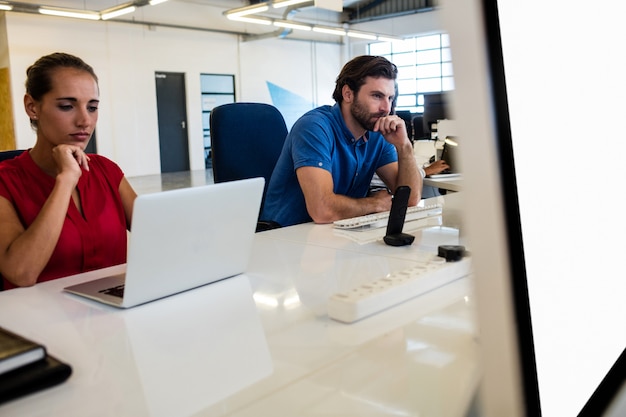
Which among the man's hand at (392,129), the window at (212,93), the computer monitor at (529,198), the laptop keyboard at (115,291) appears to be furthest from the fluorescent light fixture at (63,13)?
the computer monitor at (529,198)

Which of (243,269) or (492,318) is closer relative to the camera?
(492,318)

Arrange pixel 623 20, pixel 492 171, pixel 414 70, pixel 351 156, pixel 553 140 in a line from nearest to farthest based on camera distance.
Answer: pixel 492 171
pixel 553 140
pixel 623 20
pixel 351 156
pixel 414 70

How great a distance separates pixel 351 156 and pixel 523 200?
78.4 inches

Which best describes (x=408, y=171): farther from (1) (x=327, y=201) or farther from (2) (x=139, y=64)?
(2) (x=139, y=64)

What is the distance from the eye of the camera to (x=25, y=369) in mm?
703

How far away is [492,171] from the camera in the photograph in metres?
0.30

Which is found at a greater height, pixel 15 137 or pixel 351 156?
pixel 15 137

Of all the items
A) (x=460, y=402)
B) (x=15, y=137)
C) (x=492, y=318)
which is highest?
(x=15, y=137)

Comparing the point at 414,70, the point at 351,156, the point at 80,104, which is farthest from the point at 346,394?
the point at 414,70

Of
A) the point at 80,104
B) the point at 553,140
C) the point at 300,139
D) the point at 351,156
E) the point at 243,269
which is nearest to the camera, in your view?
the point at 553,140

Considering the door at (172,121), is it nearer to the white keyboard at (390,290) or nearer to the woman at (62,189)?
the woman at (62,189)

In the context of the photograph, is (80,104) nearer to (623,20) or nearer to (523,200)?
(623,20)

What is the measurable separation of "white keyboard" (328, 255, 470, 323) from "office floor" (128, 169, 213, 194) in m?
7.60

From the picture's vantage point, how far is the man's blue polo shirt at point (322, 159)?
2160 millimetres
